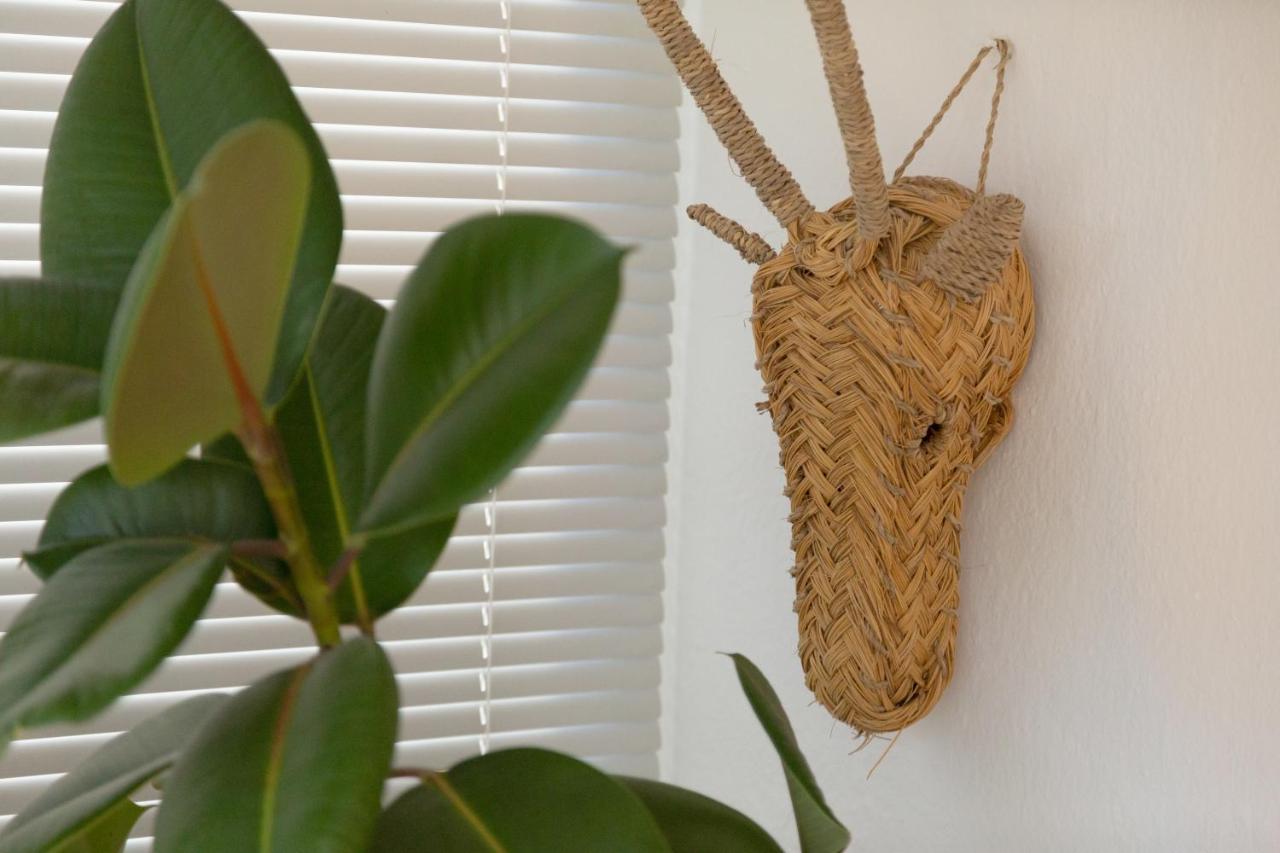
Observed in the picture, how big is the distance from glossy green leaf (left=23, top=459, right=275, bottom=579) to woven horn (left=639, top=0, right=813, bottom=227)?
0.51 metres

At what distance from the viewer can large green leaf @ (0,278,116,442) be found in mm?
590

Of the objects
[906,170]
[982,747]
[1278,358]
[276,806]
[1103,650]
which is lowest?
Answer: [982,747]

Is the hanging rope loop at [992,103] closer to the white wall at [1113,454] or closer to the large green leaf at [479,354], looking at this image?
the white wall at [1113,454]

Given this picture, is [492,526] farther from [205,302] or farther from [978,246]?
[205,302]

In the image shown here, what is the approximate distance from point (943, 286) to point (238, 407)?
0.61 m

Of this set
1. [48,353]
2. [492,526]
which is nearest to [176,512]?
[48,353]

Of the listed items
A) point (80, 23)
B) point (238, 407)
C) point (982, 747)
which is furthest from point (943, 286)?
point (80, 23)

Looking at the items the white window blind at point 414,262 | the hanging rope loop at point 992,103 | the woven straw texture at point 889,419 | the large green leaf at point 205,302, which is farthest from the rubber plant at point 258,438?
the white window blind at point 414,262

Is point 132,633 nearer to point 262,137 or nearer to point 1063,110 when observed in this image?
point 262,137

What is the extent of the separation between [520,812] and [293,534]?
0.67 ft

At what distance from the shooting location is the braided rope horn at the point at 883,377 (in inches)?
36.9

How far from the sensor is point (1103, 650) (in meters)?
0.94

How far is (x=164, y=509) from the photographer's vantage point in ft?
2.25

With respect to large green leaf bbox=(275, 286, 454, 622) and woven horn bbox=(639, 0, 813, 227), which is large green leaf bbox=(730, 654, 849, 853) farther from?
woven horn bbox=(639, 0, 813, 227)
